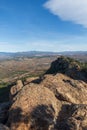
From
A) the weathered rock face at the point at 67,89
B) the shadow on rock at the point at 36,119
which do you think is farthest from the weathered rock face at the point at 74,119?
the weathered rock face at the point at 67,89

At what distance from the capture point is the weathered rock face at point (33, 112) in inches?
1352

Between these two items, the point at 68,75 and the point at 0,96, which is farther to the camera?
the point at 0,96

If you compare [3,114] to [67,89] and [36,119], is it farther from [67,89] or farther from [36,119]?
[67,89]

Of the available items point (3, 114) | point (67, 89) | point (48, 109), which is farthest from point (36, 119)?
point (67, 89)

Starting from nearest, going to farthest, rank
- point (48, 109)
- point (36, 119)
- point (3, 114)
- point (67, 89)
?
point (36, 119) → point (48, 109) → point (3, 114) → point (67, 89)

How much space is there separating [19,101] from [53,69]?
44.9 meters

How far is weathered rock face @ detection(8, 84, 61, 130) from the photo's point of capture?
1352 inches

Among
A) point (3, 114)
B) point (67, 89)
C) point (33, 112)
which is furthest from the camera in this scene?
point (67, 89)

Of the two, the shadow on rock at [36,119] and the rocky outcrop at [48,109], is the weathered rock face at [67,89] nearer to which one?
the rocky outcrop at [48,109]

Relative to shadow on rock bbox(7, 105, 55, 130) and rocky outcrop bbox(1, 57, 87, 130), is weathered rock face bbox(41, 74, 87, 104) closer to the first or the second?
rocky outcrop bbox(1, 57, 87, 130)

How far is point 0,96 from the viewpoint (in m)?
85.2

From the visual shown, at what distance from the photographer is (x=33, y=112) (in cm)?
3478

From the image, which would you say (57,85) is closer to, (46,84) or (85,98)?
(46,84)

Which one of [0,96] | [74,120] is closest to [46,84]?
[74,120]
